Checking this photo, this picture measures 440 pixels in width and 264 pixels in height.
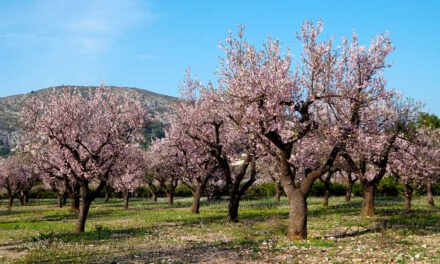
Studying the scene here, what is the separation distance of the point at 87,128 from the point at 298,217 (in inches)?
800

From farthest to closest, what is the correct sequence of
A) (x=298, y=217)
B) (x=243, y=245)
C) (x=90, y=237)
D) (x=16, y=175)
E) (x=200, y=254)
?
1. (x=16, y=175)
2. (x=90, y=237)
3. (x=298, y=217)
4. (x=243, y=245)
5. (x=200, y=254)

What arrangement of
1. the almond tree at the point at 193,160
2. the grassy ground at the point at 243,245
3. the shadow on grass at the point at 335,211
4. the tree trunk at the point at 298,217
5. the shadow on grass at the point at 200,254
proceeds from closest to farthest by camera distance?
the grassy ground at the point at 243,245 → the shadow on grass at the point at 200,254 → the tree trunk at the point at 298,217 → the shadow on grass at the point at 335,211 → the almond tree at the point at 193,160

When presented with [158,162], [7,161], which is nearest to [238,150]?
[158,162]

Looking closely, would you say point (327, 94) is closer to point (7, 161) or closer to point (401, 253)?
point (401, 253)

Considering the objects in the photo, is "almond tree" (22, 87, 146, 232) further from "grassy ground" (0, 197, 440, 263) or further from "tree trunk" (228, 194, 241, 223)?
"tree trunk" (228, 194, 241, 223)

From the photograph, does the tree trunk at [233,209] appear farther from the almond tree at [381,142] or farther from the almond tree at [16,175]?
the almond tree at [16,175]

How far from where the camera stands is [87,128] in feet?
121

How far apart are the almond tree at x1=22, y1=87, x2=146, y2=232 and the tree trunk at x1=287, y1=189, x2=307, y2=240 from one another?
14.8 m

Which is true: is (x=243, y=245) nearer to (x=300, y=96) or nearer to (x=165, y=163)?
(x=300, y=96)

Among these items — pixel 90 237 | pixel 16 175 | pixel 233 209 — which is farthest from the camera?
pixel 16 175

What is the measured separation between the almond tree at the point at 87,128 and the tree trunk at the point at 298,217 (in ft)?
48.5

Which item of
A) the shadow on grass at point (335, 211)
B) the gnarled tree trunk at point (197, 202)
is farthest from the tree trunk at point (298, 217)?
the gnarled tree trunk at point (197, 202)

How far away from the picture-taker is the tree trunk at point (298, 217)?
75.8ft

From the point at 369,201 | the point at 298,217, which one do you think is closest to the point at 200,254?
the point at 298,217
